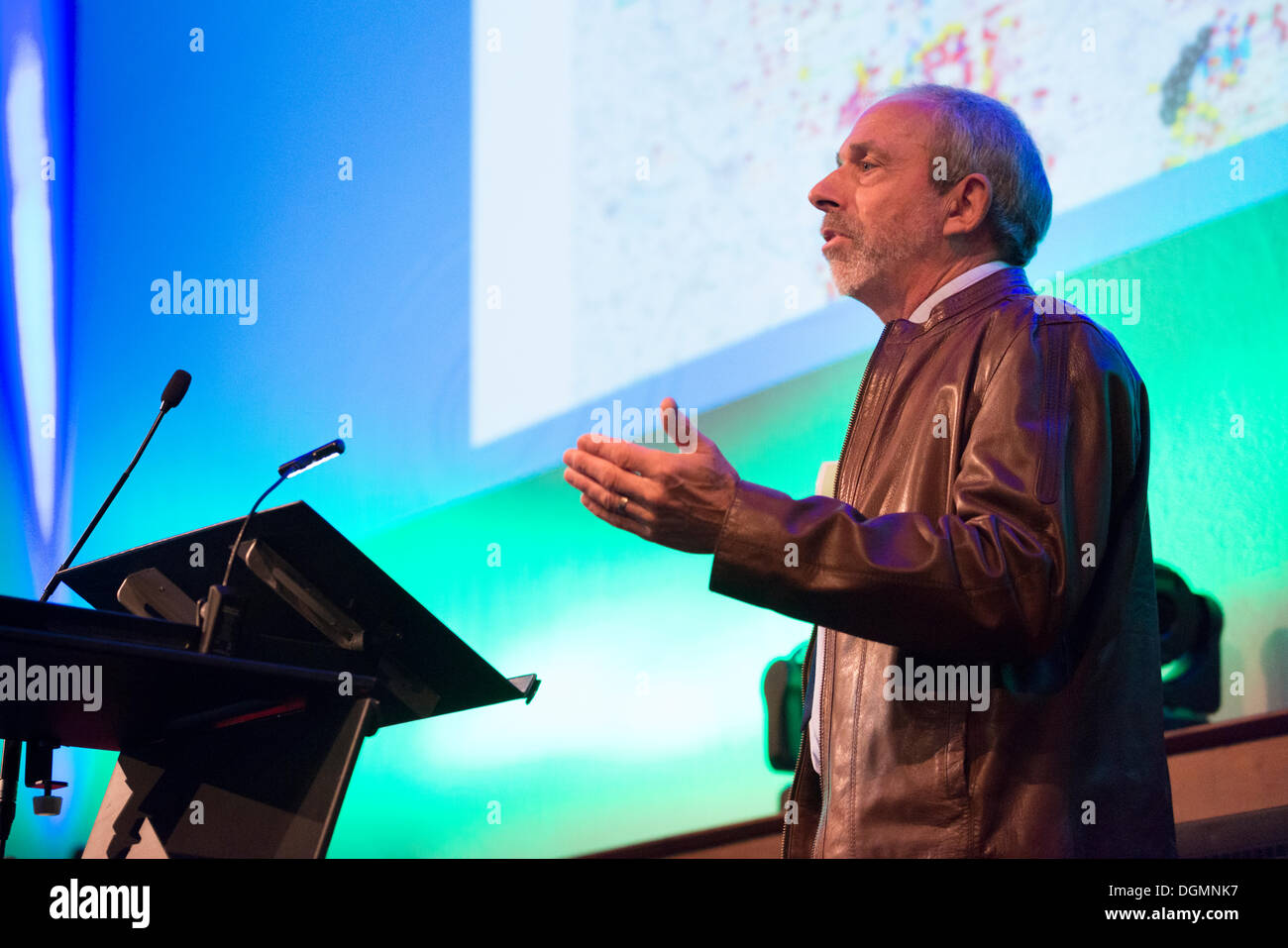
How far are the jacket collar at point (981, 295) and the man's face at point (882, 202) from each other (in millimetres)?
127

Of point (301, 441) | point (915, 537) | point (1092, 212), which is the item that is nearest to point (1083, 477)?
point (915, 537)

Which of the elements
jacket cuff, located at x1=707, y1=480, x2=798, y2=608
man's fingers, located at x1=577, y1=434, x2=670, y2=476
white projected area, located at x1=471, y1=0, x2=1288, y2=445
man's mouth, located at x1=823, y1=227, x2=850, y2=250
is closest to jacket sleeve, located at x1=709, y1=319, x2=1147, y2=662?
jacket cuff, located at x1=707, y1=480, x2=798, y2=608

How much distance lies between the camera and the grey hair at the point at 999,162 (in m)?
1.88

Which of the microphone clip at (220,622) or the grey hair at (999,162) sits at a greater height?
the grey hair at (999,162)

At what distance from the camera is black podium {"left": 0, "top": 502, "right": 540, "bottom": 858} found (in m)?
1.43

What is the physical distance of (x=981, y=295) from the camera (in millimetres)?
1757

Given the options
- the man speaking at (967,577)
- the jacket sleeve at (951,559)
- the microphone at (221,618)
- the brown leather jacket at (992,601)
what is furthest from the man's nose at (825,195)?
the microphone at (221,618)

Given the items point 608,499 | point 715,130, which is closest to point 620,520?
point 608,499

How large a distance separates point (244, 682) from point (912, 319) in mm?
1079

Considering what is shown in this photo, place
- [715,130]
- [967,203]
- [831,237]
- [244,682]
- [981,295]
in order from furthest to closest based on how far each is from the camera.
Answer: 1. [715,130]
2. [831,237]
3. [967,203]
4. [981,295]
5. [244,682]

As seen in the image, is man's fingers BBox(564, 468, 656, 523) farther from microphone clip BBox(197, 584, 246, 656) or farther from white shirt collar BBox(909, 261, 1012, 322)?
white shirt collar BBox(909, 261, 1012, 322)

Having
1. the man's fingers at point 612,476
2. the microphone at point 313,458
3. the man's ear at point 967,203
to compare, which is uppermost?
the man's ear at point 967,203

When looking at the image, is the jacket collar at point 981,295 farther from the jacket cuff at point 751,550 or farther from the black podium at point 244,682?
the black podium at point 244,682

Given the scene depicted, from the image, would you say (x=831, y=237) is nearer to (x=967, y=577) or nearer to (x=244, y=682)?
(x=967, y=577)
